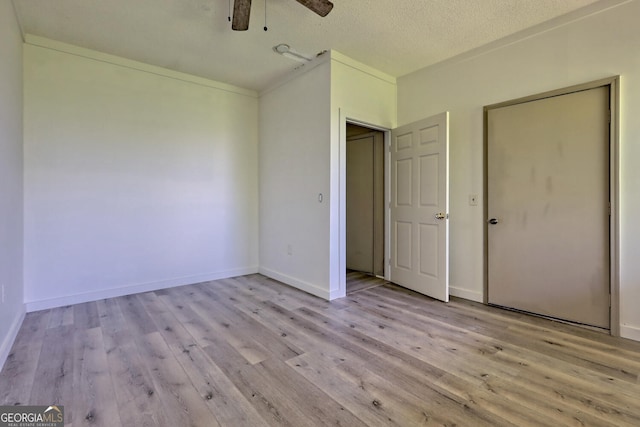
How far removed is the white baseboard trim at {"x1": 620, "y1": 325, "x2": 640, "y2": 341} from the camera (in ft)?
7.89

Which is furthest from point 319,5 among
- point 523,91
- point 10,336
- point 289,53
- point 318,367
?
point 10,336

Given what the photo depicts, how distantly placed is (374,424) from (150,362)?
5.07 ft

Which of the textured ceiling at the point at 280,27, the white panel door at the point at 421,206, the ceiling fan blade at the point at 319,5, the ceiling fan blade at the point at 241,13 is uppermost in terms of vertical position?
the textured ceiling at the point at 280,27

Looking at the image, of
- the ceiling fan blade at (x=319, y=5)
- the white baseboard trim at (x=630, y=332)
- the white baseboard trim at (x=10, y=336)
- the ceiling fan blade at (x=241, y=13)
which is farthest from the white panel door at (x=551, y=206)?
the white baseboard trim at (x=10, y=336)

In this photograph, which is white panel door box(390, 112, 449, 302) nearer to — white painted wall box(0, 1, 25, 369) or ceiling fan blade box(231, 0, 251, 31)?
ceiling fan blade box(231, 0, 251, 31)

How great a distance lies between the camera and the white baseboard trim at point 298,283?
3500 millimetres

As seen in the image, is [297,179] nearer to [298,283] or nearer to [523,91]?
[298,283]

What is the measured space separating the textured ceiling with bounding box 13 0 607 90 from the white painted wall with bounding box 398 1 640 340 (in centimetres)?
18

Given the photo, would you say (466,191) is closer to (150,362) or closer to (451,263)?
(451,263)

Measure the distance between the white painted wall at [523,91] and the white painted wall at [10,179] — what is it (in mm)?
3802

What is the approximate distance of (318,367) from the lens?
2.04 m

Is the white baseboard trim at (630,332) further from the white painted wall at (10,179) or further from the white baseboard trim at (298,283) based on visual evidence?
the white painted wall at (10,179)

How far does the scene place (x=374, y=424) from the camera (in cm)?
152

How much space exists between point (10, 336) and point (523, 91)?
4.82m
